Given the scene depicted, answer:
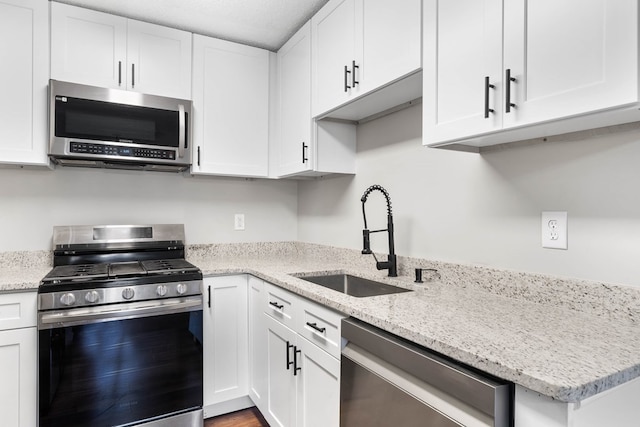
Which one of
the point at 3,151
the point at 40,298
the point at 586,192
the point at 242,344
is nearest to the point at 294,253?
the point at 242,344

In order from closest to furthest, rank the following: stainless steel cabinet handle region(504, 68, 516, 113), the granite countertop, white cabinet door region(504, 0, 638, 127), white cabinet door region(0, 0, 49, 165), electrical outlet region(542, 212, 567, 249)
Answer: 1. the granite countertop
2. white cabinet door region(504, 0, 638, 127)
3. stainless steel cabinet handle region(504, 68, 516, 113)
4. electrical outlet region(542, 212, 567, 249)
5. white cabinet door region(0, 0, 49, 165)

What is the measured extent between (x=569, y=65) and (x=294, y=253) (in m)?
2.30

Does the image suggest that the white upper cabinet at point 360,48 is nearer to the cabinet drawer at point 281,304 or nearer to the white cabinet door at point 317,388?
the cabinet drawer at point 281,304

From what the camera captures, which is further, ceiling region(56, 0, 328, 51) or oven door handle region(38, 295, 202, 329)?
ceiling region(56, 0, 328, 51)

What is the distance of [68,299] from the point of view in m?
1.75

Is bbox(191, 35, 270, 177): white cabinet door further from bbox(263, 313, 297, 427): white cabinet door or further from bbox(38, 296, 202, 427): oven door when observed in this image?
bbox(263, 313, 297, 427): white cabinet door

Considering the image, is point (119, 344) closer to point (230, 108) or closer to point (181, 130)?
point (181, 130)

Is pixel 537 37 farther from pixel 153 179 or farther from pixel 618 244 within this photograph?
pixel 153 179

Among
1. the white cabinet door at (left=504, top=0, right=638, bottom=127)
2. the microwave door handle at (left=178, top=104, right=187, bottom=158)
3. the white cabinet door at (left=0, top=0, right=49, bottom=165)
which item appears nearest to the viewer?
the white cabinet door at (left=504, top=0, right=638, bottom=127)

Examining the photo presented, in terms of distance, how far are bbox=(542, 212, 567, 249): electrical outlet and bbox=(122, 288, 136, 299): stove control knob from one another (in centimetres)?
182

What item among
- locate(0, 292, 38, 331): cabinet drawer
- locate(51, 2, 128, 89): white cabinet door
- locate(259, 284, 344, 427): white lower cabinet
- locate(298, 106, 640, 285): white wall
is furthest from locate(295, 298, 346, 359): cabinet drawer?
locate(51, 2, 128, 89): white cabinet door

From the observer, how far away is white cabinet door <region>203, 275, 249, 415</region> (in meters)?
2.15

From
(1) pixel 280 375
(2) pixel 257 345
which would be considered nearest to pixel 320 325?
(1) pixel 280 375

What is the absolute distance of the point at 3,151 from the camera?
1.93 meters
